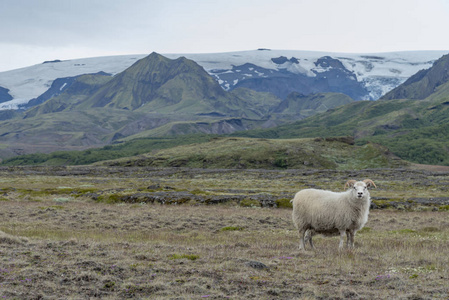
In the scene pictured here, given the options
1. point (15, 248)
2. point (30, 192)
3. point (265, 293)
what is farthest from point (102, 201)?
point (265, 293)

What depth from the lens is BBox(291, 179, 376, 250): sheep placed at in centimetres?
2034

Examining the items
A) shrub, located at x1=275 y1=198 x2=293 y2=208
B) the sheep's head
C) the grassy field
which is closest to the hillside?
shrub, located at x1=275 y1=198 x2=293 y2=208

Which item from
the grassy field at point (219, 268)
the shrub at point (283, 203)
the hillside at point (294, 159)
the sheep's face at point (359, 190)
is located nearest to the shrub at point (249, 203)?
the shrub at point (283, 203)

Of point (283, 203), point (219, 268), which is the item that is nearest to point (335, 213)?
point (219, 268)

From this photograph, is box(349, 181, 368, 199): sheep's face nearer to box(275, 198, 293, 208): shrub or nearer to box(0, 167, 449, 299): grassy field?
box(0, 167, 449, 299): grassy field

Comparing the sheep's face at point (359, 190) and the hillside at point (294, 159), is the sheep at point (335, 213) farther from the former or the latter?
the hillside at point (294, 159)

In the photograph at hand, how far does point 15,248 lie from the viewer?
17.6 meters

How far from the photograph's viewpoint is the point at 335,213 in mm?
20641

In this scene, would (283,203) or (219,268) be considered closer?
(219,268)

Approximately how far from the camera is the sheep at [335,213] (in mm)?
20344

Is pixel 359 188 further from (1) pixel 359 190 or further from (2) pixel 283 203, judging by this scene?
(2) pixel 283 203

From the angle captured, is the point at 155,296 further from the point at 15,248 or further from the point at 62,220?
the point at 62,220

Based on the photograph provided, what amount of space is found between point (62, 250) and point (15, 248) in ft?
6.69

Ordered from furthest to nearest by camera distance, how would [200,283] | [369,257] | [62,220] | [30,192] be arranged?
[30,192] < [62,220] < [369,257] < [200,283]
